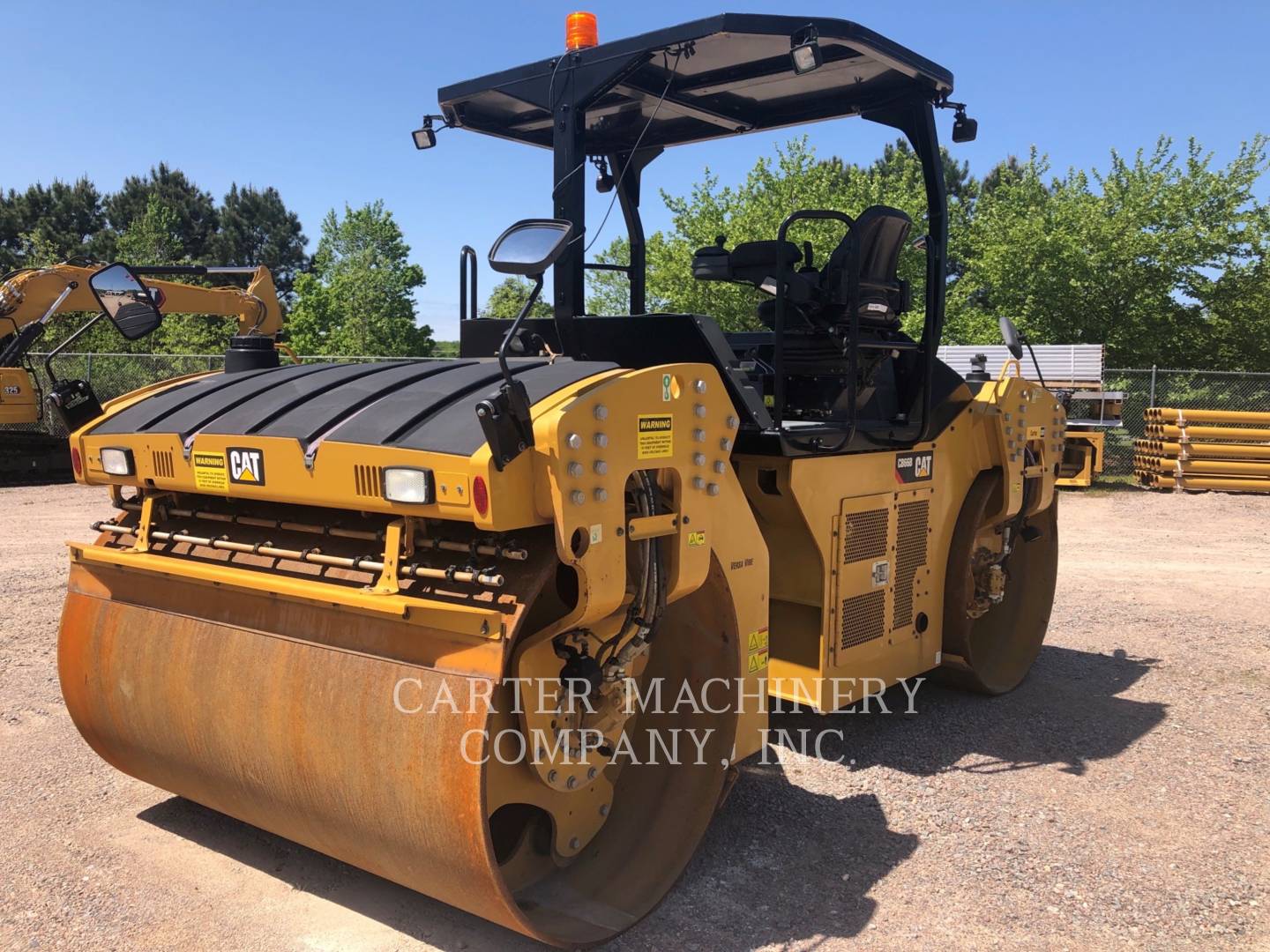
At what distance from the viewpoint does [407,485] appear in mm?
2613

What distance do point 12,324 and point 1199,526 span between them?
49.4 ft

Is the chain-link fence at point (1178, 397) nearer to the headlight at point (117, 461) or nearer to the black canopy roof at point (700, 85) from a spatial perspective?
the black canopy roof at point (700, 85)

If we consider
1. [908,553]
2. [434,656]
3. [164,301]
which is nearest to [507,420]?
[434,656]

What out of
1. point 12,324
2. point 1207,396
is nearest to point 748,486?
point 12,324

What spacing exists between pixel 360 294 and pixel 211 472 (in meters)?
33.3

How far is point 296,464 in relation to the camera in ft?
9.51

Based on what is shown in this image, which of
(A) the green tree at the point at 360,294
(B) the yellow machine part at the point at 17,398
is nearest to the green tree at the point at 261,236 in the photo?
(A) the green tree at the point at 360,294

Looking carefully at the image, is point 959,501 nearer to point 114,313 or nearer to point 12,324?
point 114,313

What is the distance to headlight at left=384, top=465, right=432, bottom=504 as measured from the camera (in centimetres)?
257

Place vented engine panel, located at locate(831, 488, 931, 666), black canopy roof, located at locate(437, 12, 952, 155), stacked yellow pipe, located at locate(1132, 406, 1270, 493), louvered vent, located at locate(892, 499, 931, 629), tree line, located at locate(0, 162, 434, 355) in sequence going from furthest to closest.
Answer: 1. tree line, located at locate(0, 162, 434, 355)
2. stacked yellow pipe, located at locate(1132, 406, 1270, 493)
3. louvered vent, located at locate(892, 499, 931, 629)
4. vented engine panel, located at locate(831, 488, 931, 666)
5. black canopy roof, located at locate(437, 12, 952, 155)

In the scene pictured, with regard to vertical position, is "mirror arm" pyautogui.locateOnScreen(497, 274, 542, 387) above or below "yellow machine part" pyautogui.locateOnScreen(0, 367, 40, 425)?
above

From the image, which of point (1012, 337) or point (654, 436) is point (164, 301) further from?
point (654, 436)

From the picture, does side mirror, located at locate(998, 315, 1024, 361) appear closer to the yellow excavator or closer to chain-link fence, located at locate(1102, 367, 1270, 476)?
the yellow excavator

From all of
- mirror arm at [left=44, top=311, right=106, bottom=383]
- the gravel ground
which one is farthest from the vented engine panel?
mirror arm at [left=44, top=311, right=106, bottom=383]
